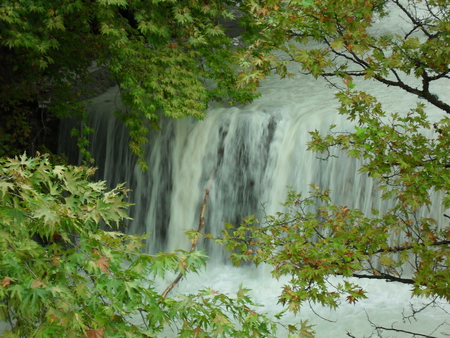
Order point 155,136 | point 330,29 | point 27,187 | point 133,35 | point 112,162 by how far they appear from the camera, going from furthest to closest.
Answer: point 112,162 < point 155,136 < point 133,35 < point 330,29 < point 27,187

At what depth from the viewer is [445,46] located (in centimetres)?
402

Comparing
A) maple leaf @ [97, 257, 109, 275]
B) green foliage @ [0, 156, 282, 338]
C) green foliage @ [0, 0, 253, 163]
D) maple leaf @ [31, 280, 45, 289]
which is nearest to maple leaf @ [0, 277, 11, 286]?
green foliage @ [0, 156, 282, 338]

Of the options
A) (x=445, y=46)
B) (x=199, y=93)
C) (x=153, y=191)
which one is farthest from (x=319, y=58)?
(x=153, y=191)

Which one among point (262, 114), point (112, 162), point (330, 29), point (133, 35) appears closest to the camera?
point (330, 29)

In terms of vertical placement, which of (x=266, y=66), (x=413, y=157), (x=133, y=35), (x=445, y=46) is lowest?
(x=413, y=157)

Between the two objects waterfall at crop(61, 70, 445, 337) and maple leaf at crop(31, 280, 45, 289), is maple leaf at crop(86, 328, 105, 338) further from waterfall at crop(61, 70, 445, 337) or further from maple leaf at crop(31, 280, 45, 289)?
waterfall at crop(61, 70, 445, 337)

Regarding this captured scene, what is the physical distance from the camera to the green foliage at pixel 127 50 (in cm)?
771

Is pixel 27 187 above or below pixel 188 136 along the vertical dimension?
below

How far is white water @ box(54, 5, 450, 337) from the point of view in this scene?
8.54m

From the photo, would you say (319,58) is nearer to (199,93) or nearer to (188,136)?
(199,93)

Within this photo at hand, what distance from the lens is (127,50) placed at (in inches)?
323

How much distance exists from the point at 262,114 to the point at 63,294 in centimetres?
729

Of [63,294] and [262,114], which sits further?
[262,114]

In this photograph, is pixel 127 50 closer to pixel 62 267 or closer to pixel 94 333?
pixel 62 267
